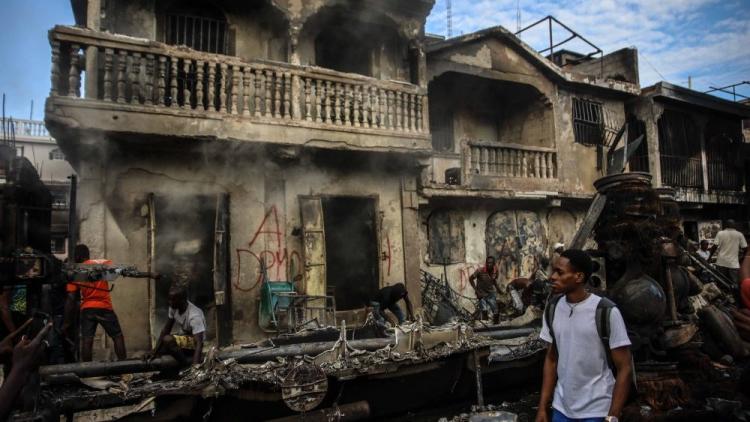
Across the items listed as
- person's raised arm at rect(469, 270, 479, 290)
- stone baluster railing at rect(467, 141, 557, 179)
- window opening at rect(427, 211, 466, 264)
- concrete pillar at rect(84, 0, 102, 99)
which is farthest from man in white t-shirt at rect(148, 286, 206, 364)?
stone baluster railing at rect(467, 141, 557, 179)

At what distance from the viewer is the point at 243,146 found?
802cm

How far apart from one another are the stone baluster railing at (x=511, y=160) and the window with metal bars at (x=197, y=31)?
579cm

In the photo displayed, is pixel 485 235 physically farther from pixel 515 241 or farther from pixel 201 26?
pixel 201 26

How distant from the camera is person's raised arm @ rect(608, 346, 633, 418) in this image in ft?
8.68

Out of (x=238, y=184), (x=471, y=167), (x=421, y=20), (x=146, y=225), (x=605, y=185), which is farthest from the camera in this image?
(x=471, y=167)

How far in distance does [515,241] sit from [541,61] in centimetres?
483

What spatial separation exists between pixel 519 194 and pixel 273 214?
20.2 feet

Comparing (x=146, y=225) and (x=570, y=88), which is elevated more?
(x=570, y=88)

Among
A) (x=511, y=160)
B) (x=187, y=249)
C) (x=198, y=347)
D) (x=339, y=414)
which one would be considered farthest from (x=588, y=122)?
(x=198, y=347)

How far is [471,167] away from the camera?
1106 centimetres

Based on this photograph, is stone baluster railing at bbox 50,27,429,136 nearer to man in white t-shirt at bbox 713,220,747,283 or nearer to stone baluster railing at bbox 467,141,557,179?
stone baluster railing at bbox 467,141,557,179

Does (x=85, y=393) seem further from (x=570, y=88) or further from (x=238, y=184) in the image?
(x=570, y=88)

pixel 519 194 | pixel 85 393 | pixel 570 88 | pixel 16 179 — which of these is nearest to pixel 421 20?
pixel 519 194

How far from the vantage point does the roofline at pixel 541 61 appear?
11.2 metres
